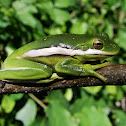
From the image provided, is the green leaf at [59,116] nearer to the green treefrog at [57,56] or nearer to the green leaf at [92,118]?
the green leaf at [92,118]

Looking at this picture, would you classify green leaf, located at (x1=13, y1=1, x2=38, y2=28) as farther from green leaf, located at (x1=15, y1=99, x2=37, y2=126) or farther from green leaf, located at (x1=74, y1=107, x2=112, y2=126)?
green leaf, located at (x1=74, y1=107, x2=112, y2=126)

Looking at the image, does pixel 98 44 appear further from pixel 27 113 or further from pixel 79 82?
pixel 27 113

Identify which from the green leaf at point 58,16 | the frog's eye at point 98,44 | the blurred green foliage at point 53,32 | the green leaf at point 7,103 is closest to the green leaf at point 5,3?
the blurred green foliage at point 53,32

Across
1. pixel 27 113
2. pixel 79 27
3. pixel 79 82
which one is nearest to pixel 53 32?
pixel 79 27

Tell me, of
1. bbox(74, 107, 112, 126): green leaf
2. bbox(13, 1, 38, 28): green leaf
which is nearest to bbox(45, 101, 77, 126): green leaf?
bbox(74, 107, 112, 126): green leaf

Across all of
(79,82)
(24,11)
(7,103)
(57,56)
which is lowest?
(7,103)

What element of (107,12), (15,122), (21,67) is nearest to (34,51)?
(21,67)
